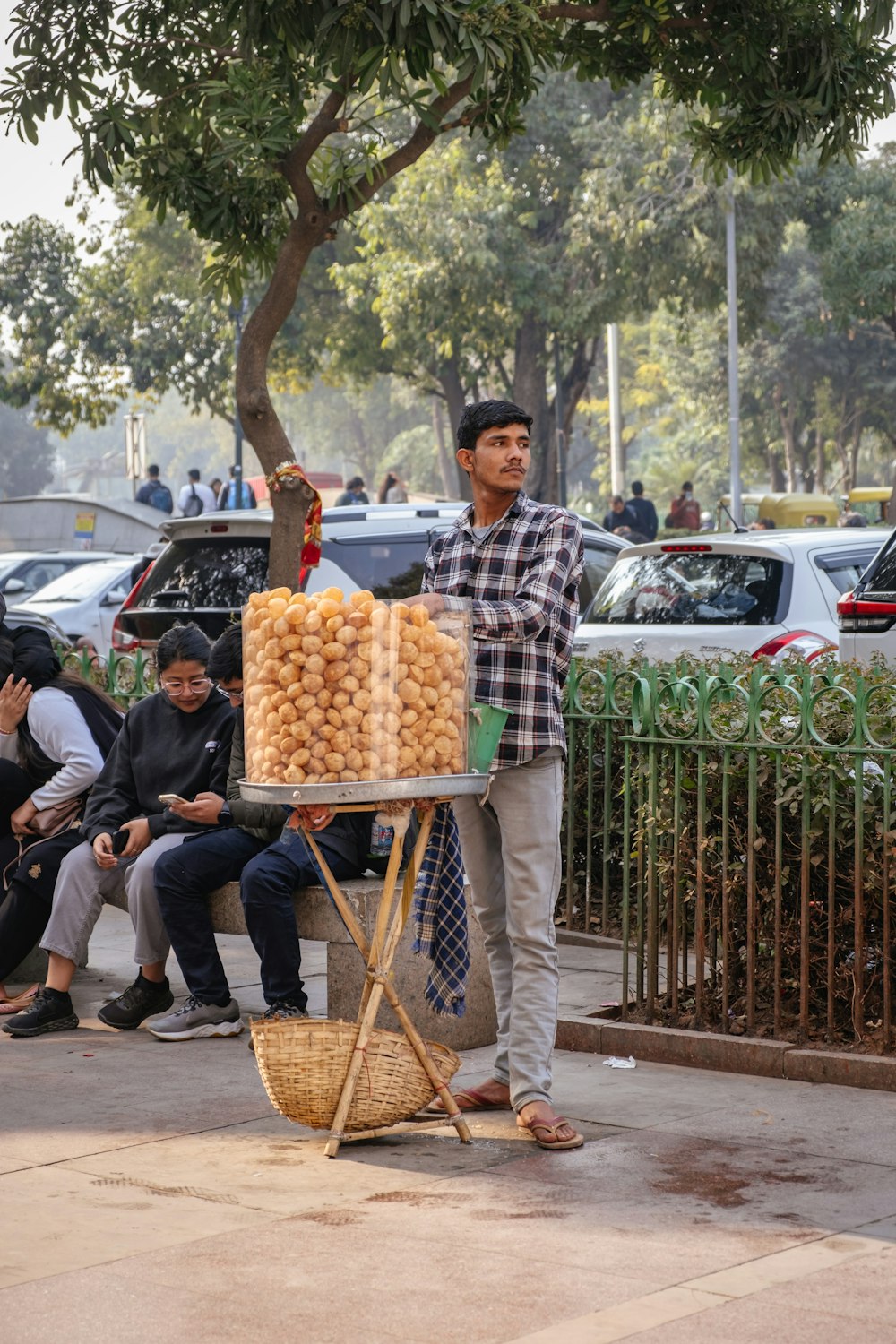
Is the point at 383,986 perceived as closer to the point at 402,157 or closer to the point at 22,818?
the point at 22,818

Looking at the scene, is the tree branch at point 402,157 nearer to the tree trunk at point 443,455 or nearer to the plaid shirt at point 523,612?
the plaid shirt at point 523,612

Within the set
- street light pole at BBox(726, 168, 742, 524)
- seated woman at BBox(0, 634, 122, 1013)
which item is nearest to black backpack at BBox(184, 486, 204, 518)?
street light pole at BBox(726, 168, 742, 524)

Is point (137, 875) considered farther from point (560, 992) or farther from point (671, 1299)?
point (671, 1299)

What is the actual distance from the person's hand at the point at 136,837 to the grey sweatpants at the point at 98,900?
3cm

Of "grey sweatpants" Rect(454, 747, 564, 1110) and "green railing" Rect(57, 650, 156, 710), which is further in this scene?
"green railing" Rect(57, 650, 156, 710)

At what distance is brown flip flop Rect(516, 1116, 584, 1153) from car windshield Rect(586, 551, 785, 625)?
5484 mm

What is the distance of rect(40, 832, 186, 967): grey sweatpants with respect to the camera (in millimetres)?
6715

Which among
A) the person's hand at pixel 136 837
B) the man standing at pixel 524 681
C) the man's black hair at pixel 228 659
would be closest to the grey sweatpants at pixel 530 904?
the man standing at pixel 524 681

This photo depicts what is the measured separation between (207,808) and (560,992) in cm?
148

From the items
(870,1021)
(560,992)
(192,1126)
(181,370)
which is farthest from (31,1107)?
(181,370)

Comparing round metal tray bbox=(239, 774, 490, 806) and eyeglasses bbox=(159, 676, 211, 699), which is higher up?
eyeglasses bbox=(159, 676, 211, 699)

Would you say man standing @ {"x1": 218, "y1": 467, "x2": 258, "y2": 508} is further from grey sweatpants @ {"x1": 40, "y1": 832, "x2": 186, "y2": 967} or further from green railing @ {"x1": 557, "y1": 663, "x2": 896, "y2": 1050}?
green railing @ {"x1": 557, "y1": 663, "x2": 896, "y2": 1050}

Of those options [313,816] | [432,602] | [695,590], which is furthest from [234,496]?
[432,602]

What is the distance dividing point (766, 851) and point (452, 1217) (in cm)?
193
